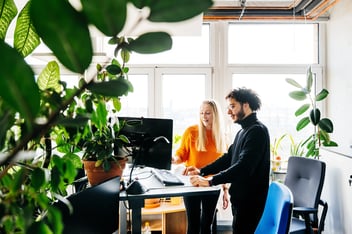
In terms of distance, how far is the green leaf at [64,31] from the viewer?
32 cm

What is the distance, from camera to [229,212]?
159 inches

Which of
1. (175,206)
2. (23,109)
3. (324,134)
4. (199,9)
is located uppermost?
(199,9)

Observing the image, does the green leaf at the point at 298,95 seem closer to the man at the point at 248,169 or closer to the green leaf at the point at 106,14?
the man at the point at 248,169

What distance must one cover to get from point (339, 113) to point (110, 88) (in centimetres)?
392

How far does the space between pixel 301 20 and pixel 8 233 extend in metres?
4.21

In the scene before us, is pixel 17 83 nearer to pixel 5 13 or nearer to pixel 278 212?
pixel 5 13

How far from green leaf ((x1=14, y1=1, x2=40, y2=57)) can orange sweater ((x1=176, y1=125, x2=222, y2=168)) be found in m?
2.34

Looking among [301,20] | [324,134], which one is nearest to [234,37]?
[301,20]

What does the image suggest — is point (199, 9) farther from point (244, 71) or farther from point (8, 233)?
point (244, 71)

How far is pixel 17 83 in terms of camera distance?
0.32 m

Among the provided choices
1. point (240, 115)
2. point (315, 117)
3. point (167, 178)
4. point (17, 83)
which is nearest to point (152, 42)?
point (17, 83)

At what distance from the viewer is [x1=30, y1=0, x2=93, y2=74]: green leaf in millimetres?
323

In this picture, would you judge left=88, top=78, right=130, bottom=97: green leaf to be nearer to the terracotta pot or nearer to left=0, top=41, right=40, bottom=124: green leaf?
left=0, top=41, right=40, bottom=124: green leaf

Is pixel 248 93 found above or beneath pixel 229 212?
above
